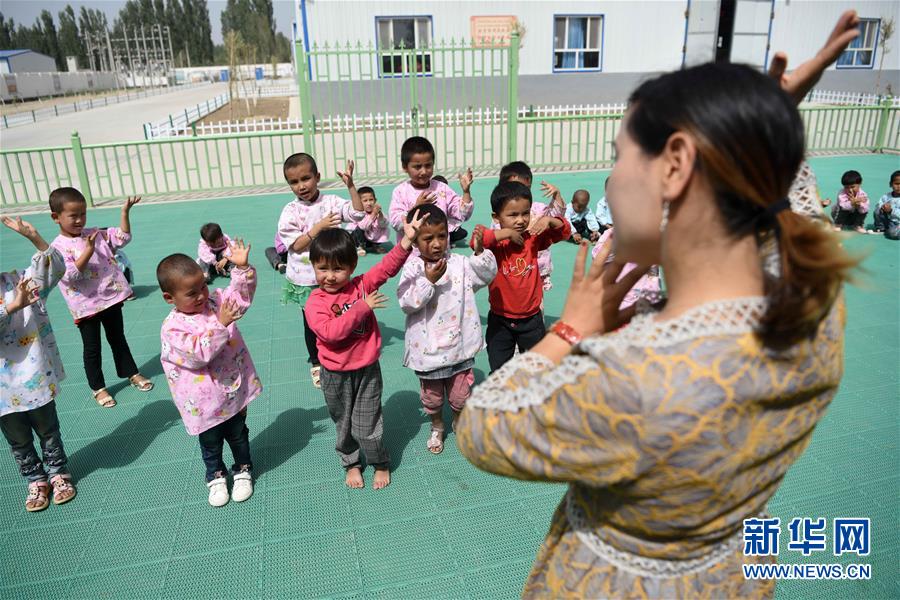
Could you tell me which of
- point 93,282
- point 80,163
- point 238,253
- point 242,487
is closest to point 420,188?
point 238,253

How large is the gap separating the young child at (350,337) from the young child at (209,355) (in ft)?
1.15

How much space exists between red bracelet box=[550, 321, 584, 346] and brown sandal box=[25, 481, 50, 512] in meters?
3.09

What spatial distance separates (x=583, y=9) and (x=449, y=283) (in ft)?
65.4

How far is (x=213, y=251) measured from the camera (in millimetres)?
6586

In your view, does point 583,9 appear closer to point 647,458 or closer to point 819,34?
point 819,34

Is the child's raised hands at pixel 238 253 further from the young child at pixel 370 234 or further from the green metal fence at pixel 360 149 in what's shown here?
the green metal fence at pixel 360 149

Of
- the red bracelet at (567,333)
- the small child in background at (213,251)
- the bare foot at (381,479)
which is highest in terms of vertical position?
the red bracelet at (567,333)

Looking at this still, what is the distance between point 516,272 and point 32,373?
2.54 m

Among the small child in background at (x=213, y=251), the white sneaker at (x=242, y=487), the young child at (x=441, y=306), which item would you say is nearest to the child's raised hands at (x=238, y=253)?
the young child at (x=441, y=306)

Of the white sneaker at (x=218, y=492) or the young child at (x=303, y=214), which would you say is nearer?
the white sneaker at (x=218, y=492)

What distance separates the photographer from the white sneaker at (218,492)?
3053 millimetres

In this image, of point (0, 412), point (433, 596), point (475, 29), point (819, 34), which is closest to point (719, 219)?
point (433, 596)

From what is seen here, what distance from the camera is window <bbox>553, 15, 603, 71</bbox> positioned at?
20591mm

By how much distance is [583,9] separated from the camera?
2008 centimetres
